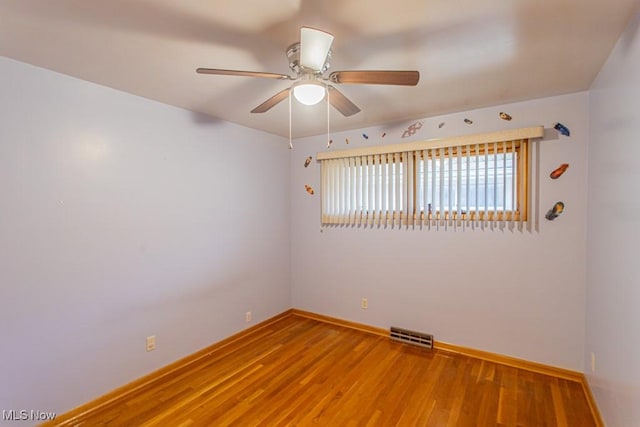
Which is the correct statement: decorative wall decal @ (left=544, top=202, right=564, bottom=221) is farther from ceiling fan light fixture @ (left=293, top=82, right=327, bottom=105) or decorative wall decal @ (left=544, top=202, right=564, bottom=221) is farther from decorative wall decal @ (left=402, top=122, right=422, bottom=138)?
ceiling fan light fixture @ (left=293, top=82, right=327, bottom=105)

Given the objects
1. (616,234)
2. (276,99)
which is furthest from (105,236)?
(616,234)

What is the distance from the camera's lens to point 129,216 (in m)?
2.37

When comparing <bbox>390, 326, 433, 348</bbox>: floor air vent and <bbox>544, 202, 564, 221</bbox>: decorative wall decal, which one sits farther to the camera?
<bbox>390, 326, 433, 348</bbox>: floor air vent

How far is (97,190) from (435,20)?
8.00ft

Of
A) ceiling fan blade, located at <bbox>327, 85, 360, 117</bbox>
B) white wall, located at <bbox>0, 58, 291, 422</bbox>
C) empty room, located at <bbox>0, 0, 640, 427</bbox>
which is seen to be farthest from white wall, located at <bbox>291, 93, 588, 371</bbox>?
ceiling fan blade, located at <bbox>327, 85, 360, 117</bbox>

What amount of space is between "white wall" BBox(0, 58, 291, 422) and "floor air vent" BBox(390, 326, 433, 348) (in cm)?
170

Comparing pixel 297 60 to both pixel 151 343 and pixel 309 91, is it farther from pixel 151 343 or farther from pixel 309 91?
pixel 151 343

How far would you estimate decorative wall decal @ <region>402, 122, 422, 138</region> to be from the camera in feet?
10.2

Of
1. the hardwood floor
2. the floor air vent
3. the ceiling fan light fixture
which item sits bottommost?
the hardwood floor

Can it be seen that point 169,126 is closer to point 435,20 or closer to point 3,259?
point 3,259

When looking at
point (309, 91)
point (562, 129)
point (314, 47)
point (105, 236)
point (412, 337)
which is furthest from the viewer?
point (412, 337)

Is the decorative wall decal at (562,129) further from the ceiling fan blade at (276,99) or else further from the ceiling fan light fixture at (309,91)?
the ceiling fan blade at (276,99)

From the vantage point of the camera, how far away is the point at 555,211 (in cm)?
248

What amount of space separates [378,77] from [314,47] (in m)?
0.35
